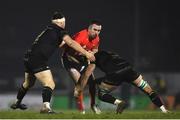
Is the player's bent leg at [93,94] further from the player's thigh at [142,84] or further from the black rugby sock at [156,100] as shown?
the black rugby sock at [156,100]

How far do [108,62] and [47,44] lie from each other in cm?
195

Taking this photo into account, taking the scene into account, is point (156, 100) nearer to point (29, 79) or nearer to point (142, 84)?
point (142, 84)

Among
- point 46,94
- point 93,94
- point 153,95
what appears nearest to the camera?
point 46,94

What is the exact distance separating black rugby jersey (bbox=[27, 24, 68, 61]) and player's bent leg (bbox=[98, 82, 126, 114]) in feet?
5.01

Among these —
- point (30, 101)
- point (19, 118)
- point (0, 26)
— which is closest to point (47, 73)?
point (19, 118)

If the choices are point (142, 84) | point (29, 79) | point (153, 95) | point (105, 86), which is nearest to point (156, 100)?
point (153, 95)

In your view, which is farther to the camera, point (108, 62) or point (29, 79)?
point (108, 62)

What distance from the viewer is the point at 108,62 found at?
1336cm

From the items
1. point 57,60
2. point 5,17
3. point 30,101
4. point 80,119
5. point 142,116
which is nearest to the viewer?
point 80,119

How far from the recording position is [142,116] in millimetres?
11477

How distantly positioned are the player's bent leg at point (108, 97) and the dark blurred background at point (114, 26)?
12.2 meters

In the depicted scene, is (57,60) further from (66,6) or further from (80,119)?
(80,119)

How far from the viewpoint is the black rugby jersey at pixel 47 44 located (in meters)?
11.8

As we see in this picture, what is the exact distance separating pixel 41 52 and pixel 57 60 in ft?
45.7
